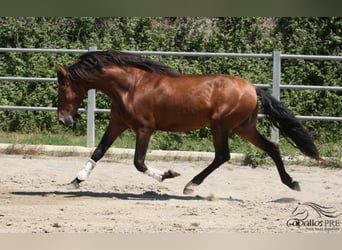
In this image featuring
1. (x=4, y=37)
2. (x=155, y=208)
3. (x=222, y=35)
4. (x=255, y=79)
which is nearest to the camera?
(x=155, y=208)

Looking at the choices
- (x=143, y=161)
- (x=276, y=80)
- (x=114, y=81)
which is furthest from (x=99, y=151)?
(x=276, y=80)

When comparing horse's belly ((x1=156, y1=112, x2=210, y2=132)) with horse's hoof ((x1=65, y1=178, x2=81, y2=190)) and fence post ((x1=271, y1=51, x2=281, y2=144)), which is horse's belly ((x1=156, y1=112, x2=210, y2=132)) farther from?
fence post ((x1=271, y1=51, x2=281, y2=144))

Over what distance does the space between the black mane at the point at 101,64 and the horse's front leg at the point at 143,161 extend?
65 cm

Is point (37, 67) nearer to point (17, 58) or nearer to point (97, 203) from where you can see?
point (17, 58)

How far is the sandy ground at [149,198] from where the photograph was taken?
484 centimetres

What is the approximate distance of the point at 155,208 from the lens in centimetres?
555

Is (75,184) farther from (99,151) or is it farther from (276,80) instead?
(276,80)

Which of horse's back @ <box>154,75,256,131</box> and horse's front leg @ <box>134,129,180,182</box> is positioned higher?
horse's back @ <box>154,75,256,131</box>

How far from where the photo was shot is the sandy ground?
484 centimetres

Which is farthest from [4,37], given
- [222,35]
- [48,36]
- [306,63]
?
[306,63]

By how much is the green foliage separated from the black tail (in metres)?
2.79

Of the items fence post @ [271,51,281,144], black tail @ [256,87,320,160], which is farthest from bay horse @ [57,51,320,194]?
fence post @ [271,51,281,144]

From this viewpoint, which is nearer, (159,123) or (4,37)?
(159,123)

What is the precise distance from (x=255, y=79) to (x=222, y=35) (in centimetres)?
109
